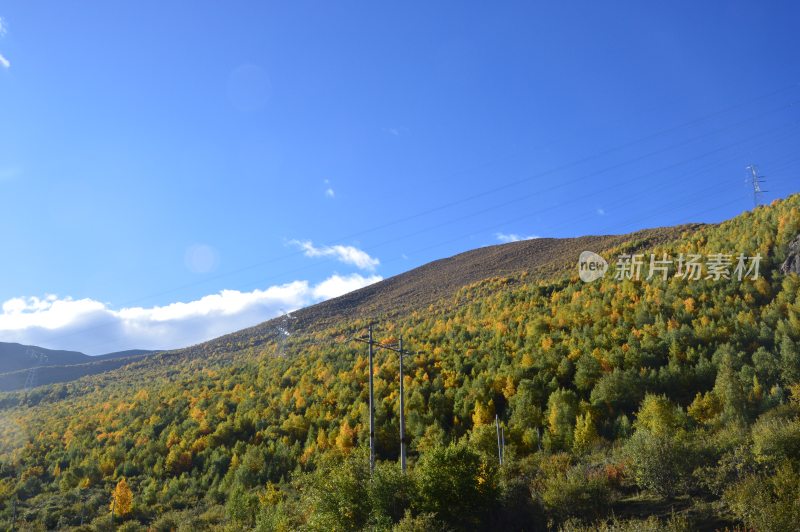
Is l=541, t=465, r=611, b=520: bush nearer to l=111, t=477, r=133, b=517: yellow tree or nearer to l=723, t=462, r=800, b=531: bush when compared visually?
l=723, t=462, r=800, b=531: bush

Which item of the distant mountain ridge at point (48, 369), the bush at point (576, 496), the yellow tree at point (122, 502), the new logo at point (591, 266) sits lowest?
the yellow tree at point (122, 502)

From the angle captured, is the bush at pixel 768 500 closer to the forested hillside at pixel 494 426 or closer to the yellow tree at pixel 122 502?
the forested hillside at pixel 494 426

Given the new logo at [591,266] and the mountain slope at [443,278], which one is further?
the mountain slope at [443,278]

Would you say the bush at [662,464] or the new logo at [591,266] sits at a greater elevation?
the new logo at [591,266]

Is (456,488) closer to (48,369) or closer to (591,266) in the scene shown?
(591,266)

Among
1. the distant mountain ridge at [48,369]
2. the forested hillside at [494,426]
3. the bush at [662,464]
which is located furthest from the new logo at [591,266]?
the distant mountain ridge at [48,369]

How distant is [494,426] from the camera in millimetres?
38719

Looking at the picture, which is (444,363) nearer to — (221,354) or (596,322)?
(596,322)

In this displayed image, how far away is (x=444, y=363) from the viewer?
2325 inches

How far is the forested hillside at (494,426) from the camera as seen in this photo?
745 inches

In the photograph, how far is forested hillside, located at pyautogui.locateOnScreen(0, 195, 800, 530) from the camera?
1892cm

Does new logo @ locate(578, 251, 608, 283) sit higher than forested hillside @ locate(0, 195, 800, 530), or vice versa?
new logo @ locate(578, 251, 608, 283)

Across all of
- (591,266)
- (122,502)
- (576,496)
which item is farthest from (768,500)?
(591,266)

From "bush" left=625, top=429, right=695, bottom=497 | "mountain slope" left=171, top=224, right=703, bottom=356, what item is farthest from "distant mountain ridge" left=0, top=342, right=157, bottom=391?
"bush" left=625, top=429, right=695, bottom=497
